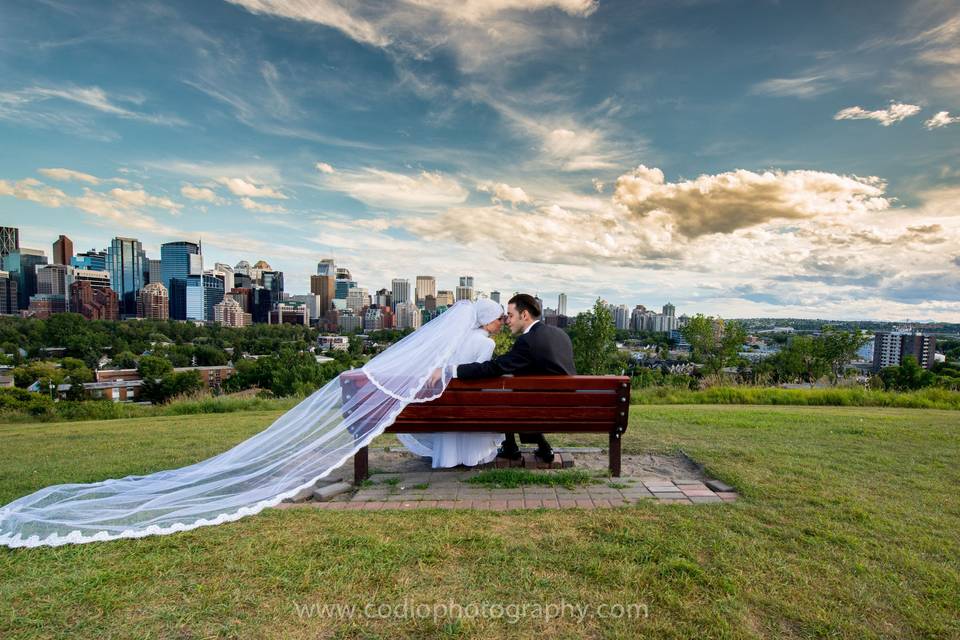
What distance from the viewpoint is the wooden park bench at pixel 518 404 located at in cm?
440

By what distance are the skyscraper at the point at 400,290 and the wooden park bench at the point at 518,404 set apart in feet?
439

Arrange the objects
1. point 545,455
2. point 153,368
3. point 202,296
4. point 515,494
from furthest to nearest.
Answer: point 202,296, point 153,368, point 545,455, point 515,494

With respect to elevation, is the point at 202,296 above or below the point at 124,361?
above

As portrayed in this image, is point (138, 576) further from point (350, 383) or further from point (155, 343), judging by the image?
point (155, 343)

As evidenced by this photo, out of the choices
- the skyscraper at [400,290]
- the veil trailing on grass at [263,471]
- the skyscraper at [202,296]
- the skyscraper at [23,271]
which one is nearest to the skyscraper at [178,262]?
the skyscraper at [202,296]

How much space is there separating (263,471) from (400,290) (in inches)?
5460

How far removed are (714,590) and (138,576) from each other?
10.4ft

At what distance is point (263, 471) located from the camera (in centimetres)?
425

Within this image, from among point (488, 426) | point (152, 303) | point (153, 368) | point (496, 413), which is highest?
point (496, 413)

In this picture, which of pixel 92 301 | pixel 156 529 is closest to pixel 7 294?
pixel 92 301

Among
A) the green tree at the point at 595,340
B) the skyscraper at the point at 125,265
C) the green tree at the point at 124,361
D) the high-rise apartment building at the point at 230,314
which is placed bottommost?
the green tree at the point at 124,361

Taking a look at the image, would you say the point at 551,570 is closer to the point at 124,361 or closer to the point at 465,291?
the point at 465,291

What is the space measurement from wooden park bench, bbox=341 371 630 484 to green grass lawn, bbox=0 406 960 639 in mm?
949

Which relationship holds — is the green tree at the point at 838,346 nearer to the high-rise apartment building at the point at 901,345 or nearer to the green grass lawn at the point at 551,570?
the green grass lawn at the point at 551,570
